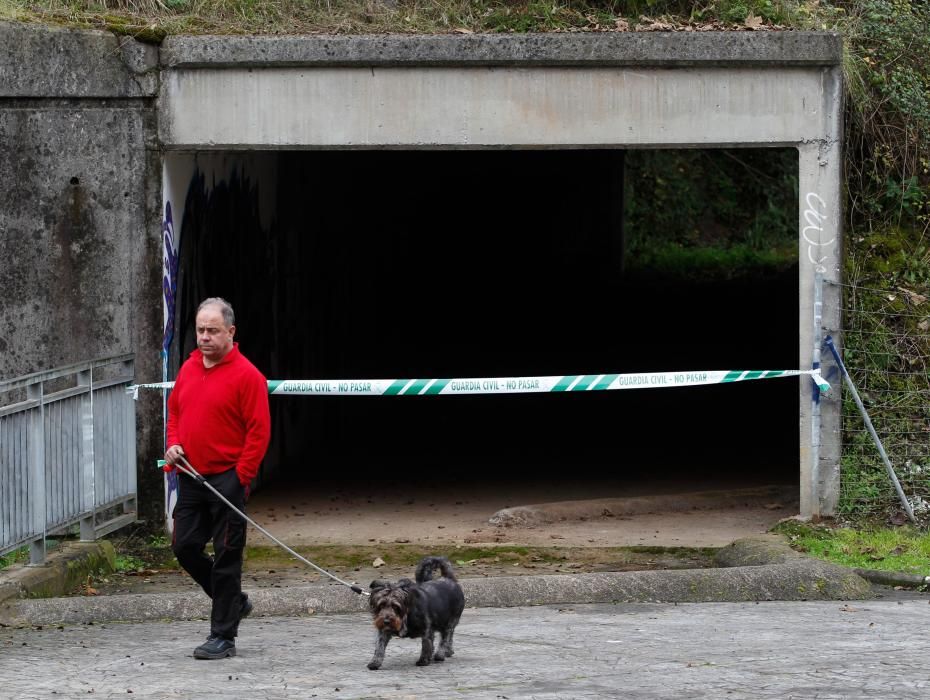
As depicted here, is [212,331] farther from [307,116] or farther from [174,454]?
[307,116]

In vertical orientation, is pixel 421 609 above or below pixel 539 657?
above

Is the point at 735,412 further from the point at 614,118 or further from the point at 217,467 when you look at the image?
the point at 217,467

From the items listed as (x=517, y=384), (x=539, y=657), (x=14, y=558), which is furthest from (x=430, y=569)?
(x=517, y=384)

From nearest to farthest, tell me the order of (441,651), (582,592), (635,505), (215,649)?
(441,651)
(215,649)
(582,592)
(635,505)

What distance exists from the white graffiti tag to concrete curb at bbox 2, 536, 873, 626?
8.91 ft

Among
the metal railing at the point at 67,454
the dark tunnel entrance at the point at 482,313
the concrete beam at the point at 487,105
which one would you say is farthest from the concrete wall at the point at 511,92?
the metal railing at the point at 67,454

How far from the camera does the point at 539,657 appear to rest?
7.14 meters

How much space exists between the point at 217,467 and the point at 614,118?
185 inches

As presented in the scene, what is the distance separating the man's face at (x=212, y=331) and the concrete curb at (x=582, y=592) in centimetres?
192

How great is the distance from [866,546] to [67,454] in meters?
5.27

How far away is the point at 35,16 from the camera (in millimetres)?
10680

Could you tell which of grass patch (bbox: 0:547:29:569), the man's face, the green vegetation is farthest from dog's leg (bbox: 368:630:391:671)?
the green vegetation

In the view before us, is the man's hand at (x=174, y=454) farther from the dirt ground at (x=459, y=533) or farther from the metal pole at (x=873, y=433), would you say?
the metal pole at (x=873, y=433)

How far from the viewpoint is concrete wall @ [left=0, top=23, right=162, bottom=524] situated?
10.4m
